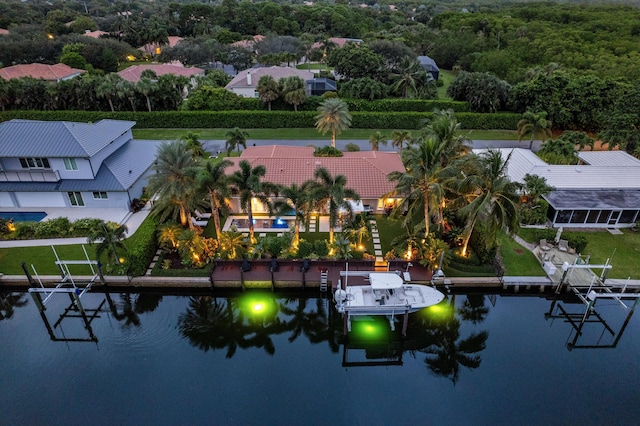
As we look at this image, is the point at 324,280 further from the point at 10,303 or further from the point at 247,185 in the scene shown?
the point at 10,303

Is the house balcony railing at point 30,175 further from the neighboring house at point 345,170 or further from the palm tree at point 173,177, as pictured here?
the neighboring house at point 345,170

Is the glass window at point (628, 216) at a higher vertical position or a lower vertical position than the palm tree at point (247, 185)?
lower

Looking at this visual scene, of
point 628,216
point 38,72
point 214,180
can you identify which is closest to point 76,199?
point 214,180

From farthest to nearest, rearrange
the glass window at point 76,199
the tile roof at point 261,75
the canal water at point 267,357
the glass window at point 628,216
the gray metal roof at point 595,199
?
the tile roof at point 261,75
the glass window at point 76,199
the glass window at point 628,216
the gray metal roof at point 595,199
the canal water at point 267,357

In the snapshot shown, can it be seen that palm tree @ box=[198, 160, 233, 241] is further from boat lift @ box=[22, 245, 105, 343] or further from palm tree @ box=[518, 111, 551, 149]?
palm tree @ box=[518, 111, 551, 149]

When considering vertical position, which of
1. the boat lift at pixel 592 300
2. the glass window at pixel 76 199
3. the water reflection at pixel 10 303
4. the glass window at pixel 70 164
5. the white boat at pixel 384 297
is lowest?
the water reflection at pixel 10 303

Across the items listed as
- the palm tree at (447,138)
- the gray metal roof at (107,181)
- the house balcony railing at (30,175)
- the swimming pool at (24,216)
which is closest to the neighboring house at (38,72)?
the house balcony railing at (30,175)

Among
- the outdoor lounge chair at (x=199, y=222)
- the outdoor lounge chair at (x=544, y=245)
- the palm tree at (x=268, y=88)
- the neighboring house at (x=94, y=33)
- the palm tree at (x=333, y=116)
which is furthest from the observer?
the neighboring house at (x=94, y=33)

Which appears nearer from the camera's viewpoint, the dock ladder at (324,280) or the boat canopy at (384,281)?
the boat canopy at (384,281)
